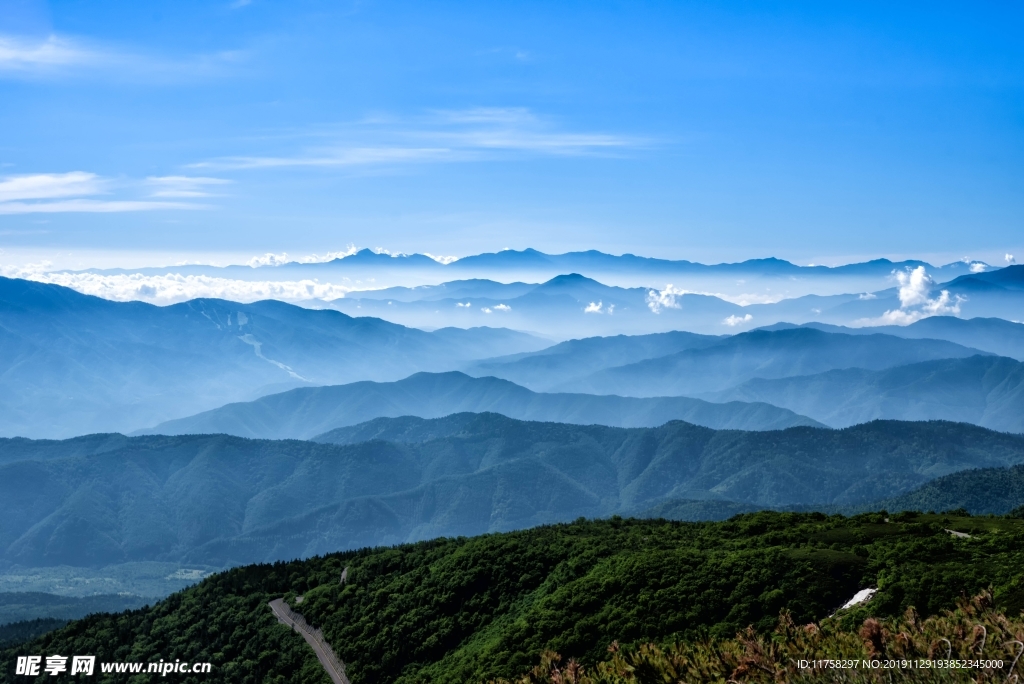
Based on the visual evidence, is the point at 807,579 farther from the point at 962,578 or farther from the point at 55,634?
the point at 55,634

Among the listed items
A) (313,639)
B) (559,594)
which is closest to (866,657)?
(559,594)

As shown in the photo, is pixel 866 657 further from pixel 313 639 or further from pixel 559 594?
pixel 313 639

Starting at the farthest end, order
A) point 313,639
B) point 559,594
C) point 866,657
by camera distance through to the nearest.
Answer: point 313,639 < point 559,594 < point 866,657

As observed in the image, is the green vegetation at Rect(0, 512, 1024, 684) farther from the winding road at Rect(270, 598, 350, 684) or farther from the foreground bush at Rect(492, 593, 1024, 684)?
the foreground bush at Rect(492, 593, 1024, 684)

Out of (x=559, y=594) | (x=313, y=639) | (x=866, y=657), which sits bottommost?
(x=313, y=639)

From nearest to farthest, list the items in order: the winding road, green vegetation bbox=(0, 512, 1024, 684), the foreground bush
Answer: the foreground bush, green vegetation bbox=(0, 512, 1024, 684), the winding road

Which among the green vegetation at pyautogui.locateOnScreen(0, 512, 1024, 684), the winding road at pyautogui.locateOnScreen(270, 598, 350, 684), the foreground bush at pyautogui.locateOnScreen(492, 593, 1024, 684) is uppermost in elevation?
the foreground bush at pyautogui.locateOnScreen(492, 593, 1024, 684)

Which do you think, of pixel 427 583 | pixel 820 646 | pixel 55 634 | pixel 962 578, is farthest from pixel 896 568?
pixel 55 634

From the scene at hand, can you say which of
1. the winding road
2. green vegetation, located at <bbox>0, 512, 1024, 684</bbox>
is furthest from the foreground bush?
the winding road

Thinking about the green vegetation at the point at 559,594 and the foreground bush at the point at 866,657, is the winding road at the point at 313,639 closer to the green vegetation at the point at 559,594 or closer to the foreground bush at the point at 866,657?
the green vegetation at the point at 559,594
